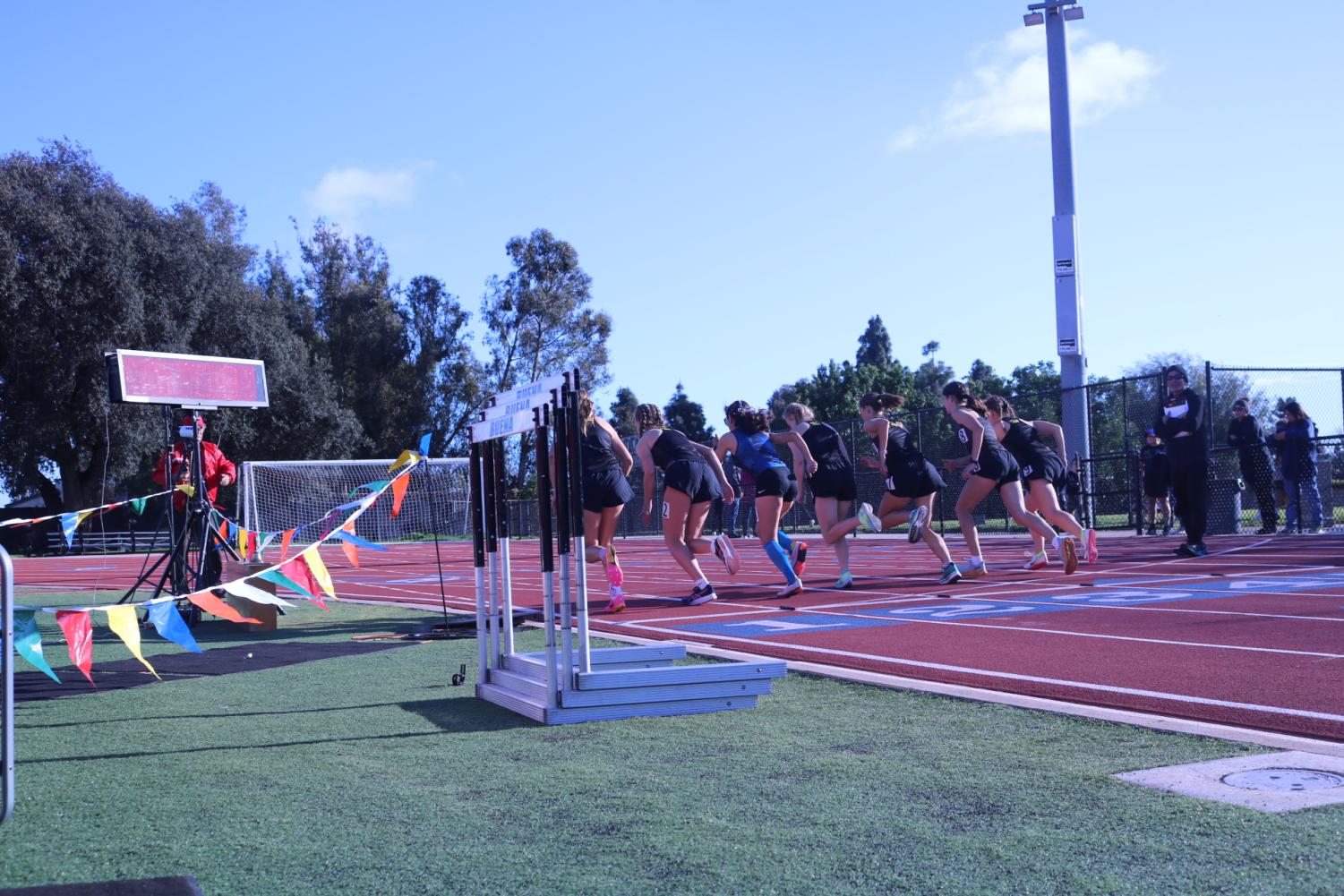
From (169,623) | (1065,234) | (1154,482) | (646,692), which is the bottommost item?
(646,692)

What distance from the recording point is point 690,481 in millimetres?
10648

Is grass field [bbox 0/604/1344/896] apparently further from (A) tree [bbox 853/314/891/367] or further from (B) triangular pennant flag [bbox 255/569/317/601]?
(A) tree [bbox 853/314/891/367]

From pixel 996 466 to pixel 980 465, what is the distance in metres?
0.15

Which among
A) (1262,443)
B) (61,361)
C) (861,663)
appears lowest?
(861,663)

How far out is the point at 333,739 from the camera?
504 centimetres

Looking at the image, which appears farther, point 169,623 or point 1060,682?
point 1060,682

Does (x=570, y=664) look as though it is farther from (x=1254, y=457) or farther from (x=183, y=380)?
(x=1254, y=457)

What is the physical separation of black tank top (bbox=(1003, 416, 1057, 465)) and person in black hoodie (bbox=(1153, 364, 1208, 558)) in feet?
7.32

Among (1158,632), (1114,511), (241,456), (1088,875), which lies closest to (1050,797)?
(1088,875)

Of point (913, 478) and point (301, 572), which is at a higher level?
point (913, 478)

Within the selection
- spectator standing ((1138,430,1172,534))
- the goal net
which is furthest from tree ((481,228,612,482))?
spectator standing ((1138,430,1172,534))

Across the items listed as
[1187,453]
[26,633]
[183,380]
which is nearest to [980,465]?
[1187,453]

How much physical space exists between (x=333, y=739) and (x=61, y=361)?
35763mm

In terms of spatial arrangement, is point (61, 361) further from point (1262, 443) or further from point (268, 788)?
point (268, 788)
